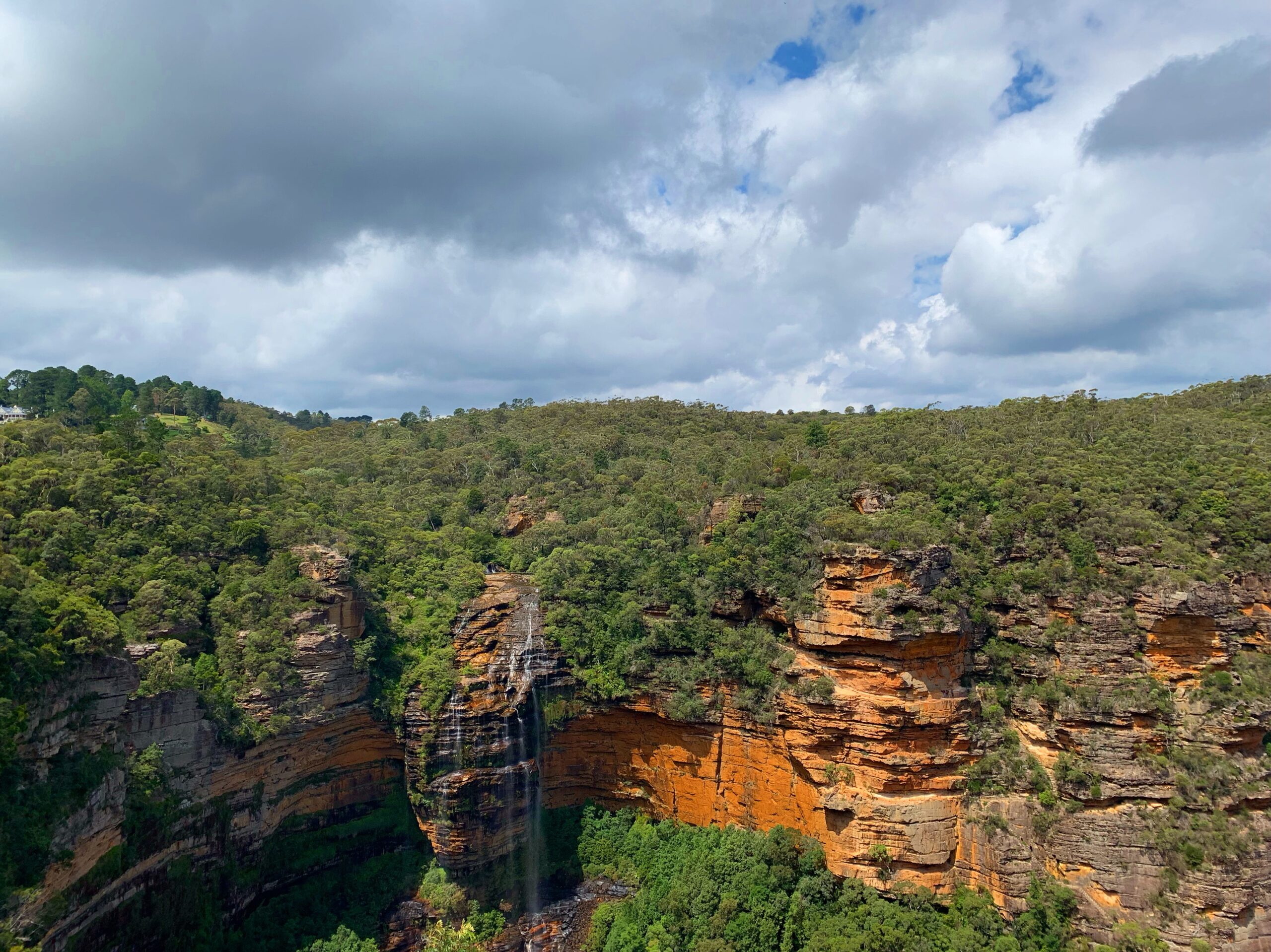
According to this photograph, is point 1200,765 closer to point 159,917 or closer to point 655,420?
point 159,917

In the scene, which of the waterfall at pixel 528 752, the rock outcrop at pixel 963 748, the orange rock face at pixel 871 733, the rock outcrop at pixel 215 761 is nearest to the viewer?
the rock outcrop at pixel 215 761

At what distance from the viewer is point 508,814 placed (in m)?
30.2

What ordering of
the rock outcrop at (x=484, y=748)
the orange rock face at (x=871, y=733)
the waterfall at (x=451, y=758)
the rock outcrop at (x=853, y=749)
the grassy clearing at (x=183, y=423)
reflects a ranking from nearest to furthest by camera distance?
the rock outcrop at (x=853, y=749) → the orange rock face at (x=871, y=733) → the waterfall at (x=451, y=758) → the rock outcrop at (x=484, y=748) → the grassy clearing at (x=183, y=423)

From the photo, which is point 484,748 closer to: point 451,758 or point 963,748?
point 451,758

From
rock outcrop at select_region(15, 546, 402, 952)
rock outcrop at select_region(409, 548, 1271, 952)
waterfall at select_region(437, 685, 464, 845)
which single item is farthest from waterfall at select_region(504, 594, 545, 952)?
rock outcrop at select_region(15, 546, 402, 952)

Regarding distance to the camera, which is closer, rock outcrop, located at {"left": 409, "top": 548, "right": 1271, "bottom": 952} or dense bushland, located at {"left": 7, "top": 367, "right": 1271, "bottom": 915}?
rock outcrop, located at {"left": 409, "top": 548, "right": 1271, "bottom": 952}

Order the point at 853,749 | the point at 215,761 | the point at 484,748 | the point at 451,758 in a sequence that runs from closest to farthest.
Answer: the point at 215,761
the point at 853,749
the point at 451,758
the point at 484,748

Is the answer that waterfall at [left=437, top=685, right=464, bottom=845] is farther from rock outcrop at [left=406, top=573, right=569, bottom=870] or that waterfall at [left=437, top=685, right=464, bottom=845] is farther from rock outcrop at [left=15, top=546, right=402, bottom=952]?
rock outcrop at [left=15, top=546, right=402, bottom=952]

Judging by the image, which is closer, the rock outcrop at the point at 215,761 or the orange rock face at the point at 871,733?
the rock outcrop at the point at 215,761

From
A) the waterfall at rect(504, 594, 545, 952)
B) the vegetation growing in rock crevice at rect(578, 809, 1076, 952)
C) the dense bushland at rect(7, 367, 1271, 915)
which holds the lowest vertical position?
the vegetation growing in rock crevice at rect(578, 809, 1076, 952)

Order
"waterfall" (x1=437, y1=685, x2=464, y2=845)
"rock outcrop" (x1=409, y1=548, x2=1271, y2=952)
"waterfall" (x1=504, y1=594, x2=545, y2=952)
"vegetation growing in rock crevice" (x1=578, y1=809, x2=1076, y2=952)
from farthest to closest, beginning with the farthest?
"waterfall" (x1=504, y1=594, x2=545, y2=952) < "waterfall" (x1=437, y1=685, x2=464, y2=845) < "vegetation growing in rock crevice" (x1=578, y1=809, x2=1076, y2=952) < "rock outcrop" (x1=409, y1=548, x2=1271, y2=952)

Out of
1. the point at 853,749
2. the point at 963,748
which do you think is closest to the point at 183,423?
the point at 853,749

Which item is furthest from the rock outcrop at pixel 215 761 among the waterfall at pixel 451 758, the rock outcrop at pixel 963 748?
the rock outcrop at pixel 963 748

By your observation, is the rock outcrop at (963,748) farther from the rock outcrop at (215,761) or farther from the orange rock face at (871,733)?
the rock outcrop at (215,761)
